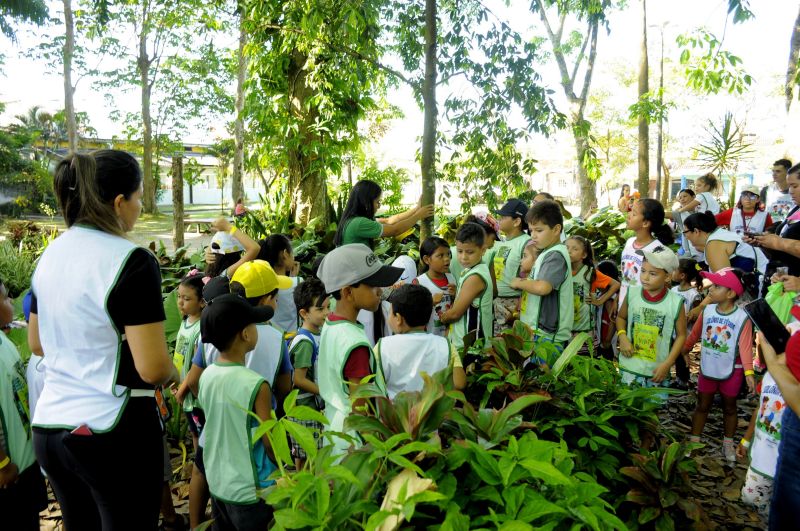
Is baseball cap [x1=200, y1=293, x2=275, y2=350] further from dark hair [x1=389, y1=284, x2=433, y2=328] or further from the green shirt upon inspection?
the green shirt

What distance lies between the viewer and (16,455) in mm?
2375

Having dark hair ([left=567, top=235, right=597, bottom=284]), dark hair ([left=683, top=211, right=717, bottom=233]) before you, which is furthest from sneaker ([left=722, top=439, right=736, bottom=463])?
dark hair ([left=683, top=211, right=717, bottom=233])

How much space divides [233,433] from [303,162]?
6662 mm

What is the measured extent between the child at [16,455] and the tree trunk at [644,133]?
616 inches

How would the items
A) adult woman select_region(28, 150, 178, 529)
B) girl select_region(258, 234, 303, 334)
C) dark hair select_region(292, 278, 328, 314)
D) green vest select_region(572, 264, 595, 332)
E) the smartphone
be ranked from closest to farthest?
adult woman select_region(28, 150, 178, 529) < the smartphone < dark hair select_region(292, 278, 328, 314) < girl select_region(258, 234, 303, 334) < green vest select_region(572, 264, 595, 332)

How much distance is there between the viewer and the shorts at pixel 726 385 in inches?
153

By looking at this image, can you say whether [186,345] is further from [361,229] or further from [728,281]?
[728,281]

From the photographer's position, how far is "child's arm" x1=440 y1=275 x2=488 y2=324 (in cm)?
368

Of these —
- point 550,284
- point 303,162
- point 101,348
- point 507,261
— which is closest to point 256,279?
point 101,348

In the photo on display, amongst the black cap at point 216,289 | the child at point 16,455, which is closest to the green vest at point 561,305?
the black cap at point 216,289

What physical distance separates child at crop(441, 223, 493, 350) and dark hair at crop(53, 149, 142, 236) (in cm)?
227

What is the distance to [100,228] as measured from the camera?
1.92 meters

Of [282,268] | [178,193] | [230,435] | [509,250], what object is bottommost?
[230,435]

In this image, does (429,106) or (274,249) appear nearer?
(274,249)
